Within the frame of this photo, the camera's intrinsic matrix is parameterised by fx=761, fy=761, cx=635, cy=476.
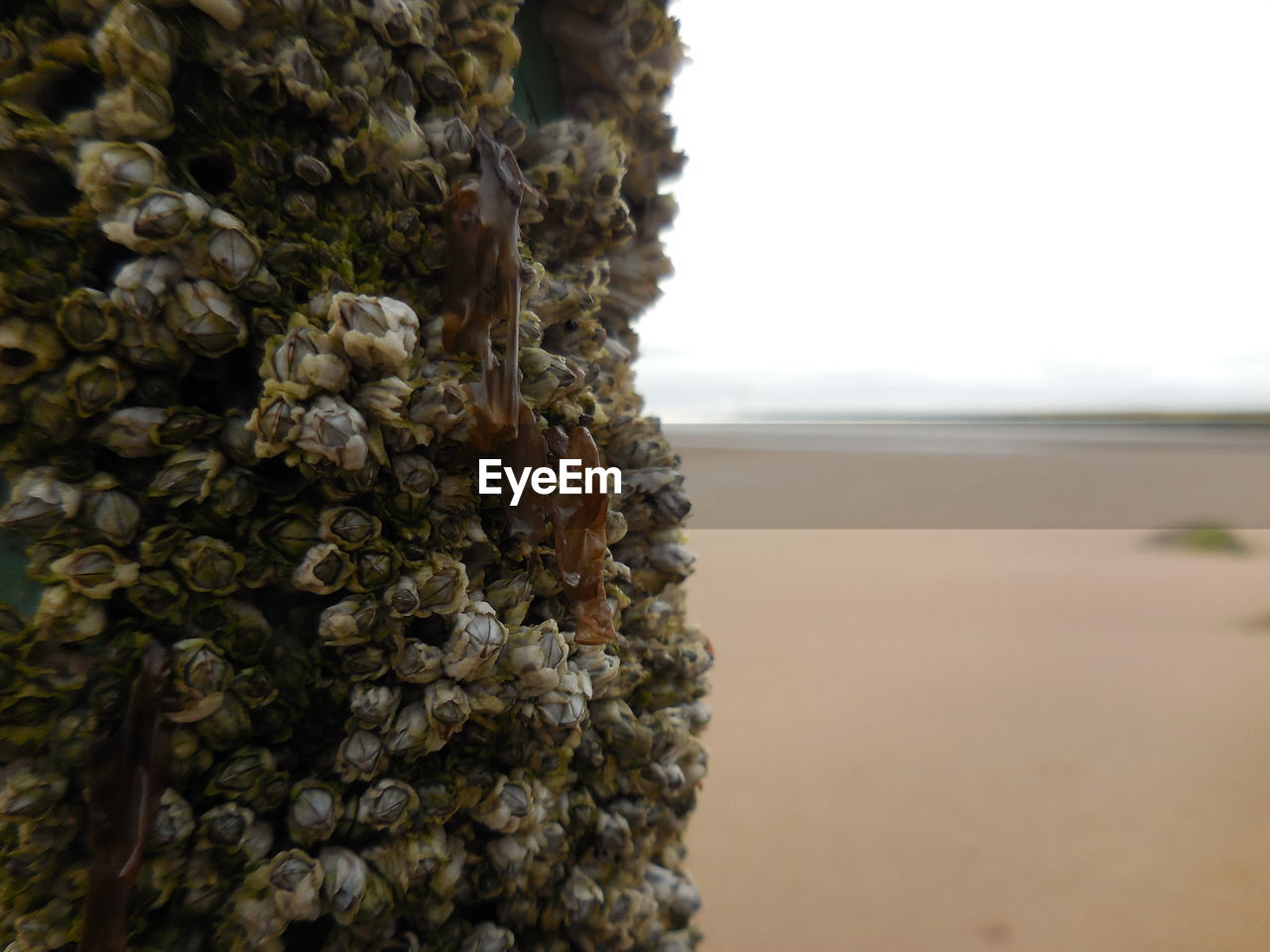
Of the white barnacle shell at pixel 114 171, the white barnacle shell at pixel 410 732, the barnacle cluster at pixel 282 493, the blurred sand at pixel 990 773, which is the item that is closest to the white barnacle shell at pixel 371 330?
the barnacle cluster at pixel 282 493

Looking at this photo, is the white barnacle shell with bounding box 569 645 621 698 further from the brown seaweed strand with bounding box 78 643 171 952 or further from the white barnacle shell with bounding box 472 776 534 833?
the brown seaweed strand with bounding box 78 643 171 952

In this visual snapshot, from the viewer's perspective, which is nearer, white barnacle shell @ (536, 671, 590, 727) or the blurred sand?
white barnacle shell @ (536, 671, 590, 727)

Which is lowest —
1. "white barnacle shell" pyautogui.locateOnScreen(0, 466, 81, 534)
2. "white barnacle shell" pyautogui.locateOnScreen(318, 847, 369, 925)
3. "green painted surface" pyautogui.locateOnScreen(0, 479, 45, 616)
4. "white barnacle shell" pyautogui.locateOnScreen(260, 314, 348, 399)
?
"white barnacle shell" pyautogui.locateOnScreen(318, 847, 369, 925)

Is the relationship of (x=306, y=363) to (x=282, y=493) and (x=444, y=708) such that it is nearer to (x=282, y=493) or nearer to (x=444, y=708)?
(x=282, y=493)

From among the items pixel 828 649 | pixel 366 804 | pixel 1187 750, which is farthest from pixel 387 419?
pixel 828 649

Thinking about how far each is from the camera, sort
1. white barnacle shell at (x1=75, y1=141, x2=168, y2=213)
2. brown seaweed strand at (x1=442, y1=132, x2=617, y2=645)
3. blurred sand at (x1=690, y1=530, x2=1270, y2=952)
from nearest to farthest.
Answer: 1. white barnacle shell at (x1=75, y1=141, x2=168, y2=213)
2. brown seaweed strand at (x1=442, y1=132, x2=617, y2=645)
3. blurred sand at (x1=690, y1=530, x2=1270, y2=952)

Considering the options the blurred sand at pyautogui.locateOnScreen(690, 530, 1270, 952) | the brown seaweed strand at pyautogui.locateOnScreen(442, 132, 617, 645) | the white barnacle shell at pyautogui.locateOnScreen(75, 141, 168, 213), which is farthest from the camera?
the blurred sand at pyautogui.locateOnScreen(690, 530, 1270, 952)

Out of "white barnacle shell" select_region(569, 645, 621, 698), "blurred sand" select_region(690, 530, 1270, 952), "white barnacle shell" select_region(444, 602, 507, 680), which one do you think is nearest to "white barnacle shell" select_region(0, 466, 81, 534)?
"white barnacle shell" select_region(444, 602, 507, 680)

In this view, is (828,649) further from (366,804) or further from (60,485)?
(60,485)
